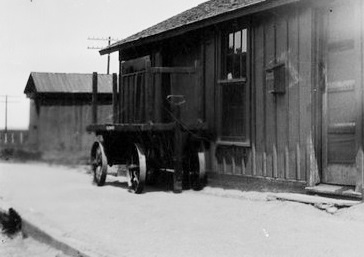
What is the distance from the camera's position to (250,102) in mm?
9852

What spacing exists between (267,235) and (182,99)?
601 cm

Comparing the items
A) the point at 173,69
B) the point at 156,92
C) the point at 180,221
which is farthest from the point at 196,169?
the point at 180,221

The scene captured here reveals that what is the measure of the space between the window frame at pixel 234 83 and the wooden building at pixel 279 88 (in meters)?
0.02

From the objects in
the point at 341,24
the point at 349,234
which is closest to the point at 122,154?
the point at 341,24

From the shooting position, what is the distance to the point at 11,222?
8.41 m

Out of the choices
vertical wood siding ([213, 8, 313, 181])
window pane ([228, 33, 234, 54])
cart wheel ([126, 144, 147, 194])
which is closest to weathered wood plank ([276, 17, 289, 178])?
vertical wood siding ([213, 8, 313, 181])

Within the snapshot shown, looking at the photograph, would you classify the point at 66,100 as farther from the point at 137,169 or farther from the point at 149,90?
the point at 149,90

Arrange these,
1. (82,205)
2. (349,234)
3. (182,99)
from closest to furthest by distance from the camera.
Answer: (349,234) → (82,205) → (182,99)

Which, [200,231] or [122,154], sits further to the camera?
[122,154]

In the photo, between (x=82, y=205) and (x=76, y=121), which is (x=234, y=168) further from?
(x=76, y=121)

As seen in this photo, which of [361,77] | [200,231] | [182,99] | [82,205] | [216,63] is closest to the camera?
[200,231]

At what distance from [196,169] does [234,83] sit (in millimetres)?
1922

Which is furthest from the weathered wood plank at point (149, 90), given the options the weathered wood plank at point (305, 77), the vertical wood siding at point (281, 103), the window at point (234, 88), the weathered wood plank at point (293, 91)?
the weathered wood plank at point (305, 77)

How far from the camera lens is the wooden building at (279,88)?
8.10 m
